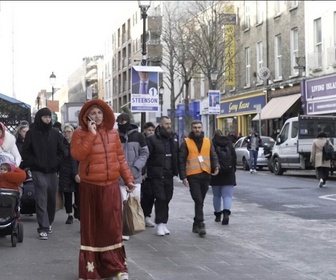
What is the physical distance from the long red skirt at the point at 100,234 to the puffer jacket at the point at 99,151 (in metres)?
0.12

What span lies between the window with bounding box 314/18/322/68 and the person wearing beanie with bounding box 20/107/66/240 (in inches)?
1079

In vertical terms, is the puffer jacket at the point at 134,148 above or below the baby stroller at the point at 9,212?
above

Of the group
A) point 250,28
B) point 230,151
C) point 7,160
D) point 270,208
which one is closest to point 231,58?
point 250,28

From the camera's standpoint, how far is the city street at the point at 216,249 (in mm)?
7785

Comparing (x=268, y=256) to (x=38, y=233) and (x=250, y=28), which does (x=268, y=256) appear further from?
(x=250, y=28)

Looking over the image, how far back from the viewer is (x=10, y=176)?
9.30m

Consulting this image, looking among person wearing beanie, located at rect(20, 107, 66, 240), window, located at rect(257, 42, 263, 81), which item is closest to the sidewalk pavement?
person wearing beanie, located at rect(20, 107, 66, 240)

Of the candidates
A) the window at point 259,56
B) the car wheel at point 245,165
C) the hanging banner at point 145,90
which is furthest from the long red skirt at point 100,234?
the window at point 259,56

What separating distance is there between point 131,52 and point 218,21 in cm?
3347

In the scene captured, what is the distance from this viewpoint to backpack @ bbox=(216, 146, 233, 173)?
39.1 feet

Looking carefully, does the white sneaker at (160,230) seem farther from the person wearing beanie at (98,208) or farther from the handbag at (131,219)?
the person wearing beanie at (98,208)

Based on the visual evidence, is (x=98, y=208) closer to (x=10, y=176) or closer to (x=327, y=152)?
(x=10, y=176)

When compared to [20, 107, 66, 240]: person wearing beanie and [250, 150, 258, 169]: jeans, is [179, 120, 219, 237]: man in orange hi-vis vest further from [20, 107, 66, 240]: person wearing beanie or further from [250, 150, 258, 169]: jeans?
[250, 150, 258, 169]: jeans

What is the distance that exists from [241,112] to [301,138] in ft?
71.3
